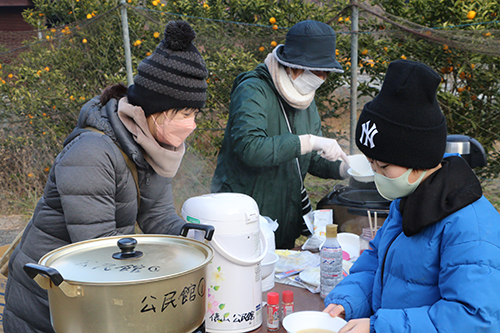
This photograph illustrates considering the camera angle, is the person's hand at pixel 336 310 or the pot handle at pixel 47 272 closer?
the pot handle at pixel 47 272

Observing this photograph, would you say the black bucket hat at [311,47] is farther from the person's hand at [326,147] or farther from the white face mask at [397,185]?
the white face mask at [397,185]

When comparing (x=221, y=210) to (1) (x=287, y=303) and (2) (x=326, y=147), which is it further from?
(2) (x=326, y=147)

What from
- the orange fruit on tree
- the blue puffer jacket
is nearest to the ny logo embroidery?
the blue puffer jacket

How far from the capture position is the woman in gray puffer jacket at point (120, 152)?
151 centimetres

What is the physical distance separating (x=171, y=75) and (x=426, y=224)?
102 cm

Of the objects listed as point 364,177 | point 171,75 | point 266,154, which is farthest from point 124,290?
point 364,177

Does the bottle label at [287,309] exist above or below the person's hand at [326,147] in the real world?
below

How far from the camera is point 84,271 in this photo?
1.07m

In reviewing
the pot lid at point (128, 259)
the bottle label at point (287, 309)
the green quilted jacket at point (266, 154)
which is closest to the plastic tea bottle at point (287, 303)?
the bottle label at point (287, 309)

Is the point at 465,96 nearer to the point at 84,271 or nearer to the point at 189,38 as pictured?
the point at 189,38

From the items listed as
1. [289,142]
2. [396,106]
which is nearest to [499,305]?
[396,106]

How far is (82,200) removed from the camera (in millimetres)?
1438

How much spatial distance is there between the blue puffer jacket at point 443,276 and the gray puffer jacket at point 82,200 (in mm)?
900

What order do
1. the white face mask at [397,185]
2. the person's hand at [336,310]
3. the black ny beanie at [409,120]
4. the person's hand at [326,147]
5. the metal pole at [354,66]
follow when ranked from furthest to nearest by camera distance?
the metal pole at [354,66]
the person's hand at [326,147]
the person's hand at [336,310]
the white face mask at [397,185]
the black ny beanie at [409,120]
